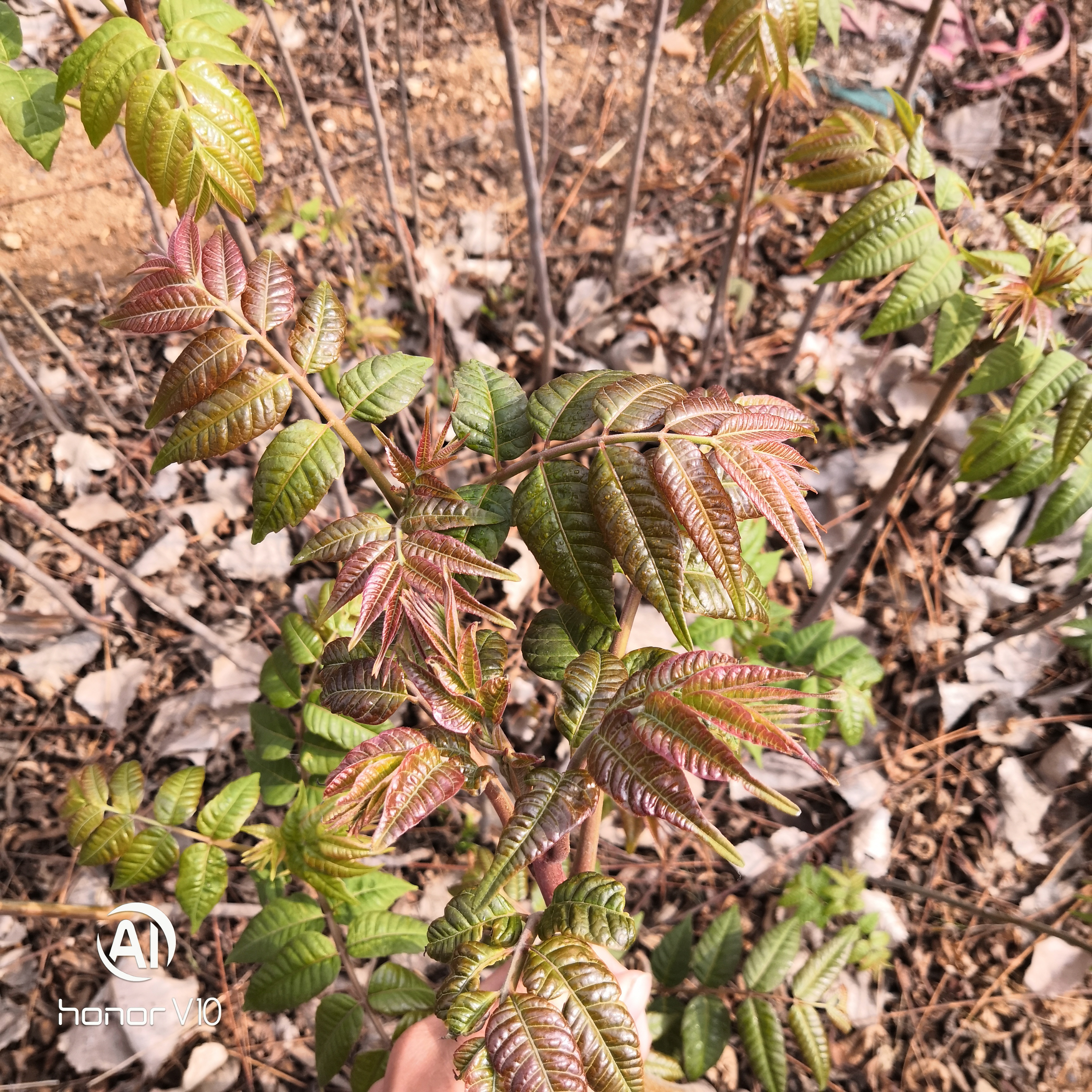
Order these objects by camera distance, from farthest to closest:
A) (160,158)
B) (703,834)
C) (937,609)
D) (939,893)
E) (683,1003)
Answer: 1. (937,609)
2. (939,893)
3. (683,1003)
4. (160,158)
5. (703,834)

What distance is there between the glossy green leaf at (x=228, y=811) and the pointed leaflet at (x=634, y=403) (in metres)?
1.02

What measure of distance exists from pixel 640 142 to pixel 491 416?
179cm

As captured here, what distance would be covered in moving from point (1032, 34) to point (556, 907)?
3.74 metres

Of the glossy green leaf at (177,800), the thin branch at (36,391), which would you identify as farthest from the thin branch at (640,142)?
the glossy green leaf at (177,800)

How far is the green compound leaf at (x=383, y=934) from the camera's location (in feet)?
4.83

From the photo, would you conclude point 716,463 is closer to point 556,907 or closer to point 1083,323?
point 556,907

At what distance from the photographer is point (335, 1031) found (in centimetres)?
143

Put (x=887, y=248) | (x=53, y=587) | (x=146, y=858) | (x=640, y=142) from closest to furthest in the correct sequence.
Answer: (x=146, y=858) → (x=887, y=248) → (x=53, y=587) → (x=640, y=142)

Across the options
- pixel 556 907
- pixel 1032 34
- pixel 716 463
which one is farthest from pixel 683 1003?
pixel 1032 34

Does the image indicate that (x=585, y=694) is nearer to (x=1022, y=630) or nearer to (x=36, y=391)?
(x=1022, y=630)

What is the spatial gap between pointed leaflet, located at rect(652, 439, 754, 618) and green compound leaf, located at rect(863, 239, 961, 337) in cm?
83

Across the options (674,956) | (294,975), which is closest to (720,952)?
(674,956)

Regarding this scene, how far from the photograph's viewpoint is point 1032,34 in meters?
3.12

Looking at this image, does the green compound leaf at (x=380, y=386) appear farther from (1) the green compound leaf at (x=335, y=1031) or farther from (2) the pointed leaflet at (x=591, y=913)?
(1) the green compound leaf at (x=335, y=1031)
